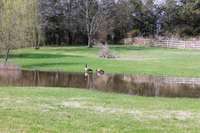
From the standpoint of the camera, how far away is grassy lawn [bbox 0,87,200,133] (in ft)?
38.2

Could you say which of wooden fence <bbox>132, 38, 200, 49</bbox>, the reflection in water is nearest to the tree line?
wooden fence <bbox>132, 38, 200, 49</bbox>

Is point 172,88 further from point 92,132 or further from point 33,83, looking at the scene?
point 92,132

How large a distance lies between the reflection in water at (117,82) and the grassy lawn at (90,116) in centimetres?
913

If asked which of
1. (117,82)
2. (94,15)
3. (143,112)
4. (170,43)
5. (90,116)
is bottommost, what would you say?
A: (117,82)

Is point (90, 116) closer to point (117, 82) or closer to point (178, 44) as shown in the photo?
point (117, 82)

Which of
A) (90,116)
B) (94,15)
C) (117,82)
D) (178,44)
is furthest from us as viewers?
(94,15)

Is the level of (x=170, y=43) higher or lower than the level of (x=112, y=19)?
lower

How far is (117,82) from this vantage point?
1292 inches

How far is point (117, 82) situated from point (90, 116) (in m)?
19.1

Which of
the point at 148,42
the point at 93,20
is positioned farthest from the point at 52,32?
the point at 148,42

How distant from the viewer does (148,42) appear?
3634 inches

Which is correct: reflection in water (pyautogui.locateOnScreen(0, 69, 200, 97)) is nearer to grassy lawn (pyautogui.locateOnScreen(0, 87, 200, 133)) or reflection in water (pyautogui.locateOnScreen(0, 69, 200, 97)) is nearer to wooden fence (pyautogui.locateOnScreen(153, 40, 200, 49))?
grassy lawn (pyautogui.locateOnScreen(0, 87, 200, 133))

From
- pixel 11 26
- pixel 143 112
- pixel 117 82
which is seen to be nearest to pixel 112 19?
pixel 11 26

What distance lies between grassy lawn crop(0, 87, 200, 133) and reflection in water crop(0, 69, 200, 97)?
9125 mm
